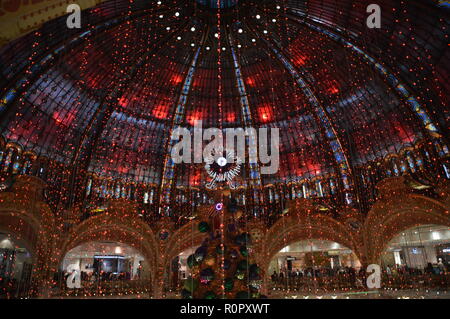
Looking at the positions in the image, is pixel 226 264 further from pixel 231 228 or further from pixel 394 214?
pixel 394 214

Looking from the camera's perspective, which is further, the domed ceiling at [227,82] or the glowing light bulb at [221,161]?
the domed ceiling at [227,82]

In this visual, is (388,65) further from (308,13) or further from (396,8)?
(308,13)

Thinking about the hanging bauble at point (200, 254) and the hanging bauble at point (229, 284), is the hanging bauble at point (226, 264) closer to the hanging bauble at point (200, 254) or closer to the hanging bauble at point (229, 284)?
the hanging bauble at point (229, 284)

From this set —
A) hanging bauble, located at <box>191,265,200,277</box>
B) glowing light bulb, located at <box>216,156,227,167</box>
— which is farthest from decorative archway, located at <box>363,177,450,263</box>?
hanging bauble, located at <box>191,265,200,277</box>

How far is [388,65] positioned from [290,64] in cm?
710

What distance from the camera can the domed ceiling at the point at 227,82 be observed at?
Result: 20.0 m

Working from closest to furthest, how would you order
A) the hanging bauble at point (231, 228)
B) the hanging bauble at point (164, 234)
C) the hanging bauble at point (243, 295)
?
the hanging bauble at point (243, 295) < the hanging bauble at point (231, 228) < the hanging bauble at point (164, 234)

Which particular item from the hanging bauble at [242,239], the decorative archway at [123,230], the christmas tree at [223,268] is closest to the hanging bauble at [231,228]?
the christmas tree at [223,268]

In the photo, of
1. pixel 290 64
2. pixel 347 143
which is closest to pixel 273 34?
pixel 290 64

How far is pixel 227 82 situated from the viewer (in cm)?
2755

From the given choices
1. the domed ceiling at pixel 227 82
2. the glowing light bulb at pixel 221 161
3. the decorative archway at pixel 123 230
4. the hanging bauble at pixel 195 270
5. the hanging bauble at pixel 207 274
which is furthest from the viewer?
the decorative archway at pixel 123 230

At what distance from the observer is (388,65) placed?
21.6 m

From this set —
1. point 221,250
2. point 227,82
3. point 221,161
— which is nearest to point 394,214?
point 221,161
